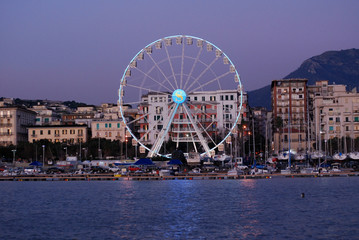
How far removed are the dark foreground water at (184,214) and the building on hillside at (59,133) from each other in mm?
87930

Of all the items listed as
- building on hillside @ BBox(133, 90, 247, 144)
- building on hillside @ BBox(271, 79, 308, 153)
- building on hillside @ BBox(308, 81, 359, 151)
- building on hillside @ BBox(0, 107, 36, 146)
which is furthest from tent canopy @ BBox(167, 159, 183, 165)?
building on hillside @ BBox(0, 107, 36, 146)

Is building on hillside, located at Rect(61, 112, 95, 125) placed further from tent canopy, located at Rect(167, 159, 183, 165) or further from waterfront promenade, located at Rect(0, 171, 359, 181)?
tent canopy, located at Rect(167, 159, 183, 165)

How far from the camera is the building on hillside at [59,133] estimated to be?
552 ft

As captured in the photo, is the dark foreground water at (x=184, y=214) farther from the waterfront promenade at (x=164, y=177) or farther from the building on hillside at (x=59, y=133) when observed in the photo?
the building on hillside at (x=59, y=133)

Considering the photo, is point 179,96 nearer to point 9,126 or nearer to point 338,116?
point 338,116

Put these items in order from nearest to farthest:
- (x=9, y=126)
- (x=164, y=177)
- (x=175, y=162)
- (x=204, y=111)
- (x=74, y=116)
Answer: (x=164, y=177) < (x=175, y=162) < (x=204, y=111) < (x=9, y=126) < (x=74, y=116)

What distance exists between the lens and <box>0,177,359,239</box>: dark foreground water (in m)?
43.0

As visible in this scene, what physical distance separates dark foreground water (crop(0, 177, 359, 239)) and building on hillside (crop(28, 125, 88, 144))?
87.9 meters

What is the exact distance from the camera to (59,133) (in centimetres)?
16950

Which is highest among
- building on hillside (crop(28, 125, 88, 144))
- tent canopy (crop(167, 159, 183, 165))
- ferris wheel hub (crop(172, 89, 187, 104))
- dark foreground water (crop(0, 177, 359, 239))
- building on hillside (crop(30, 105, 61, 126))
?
building on hillside (crop(30, 105, 61, 126))

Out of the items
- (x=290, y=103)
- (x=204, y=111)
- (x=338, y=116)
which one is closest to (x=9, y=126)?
(x=204, y=111)

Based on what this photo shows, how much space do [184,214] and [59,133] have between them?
12002 cm

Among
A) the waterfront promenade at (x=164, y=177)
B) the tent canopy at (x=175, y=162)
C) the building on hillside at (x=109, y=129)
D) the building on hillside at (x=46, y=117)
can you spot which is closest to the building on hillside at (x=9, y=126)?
the building on hillside at (x=46, y=117)

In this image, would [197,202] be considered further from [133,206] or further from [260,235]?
[260,235]
